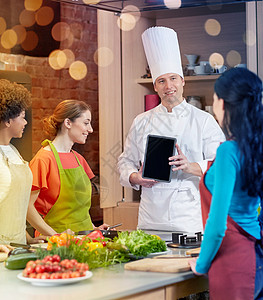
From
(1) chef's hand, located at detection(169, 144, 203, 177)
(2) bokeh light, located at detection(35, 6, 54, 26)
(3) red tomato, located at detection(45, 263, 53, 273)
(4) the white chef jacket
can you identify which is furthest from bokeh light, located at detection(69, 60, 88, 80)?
(3) red tomato, located at detection(45, 263, 53, 273)

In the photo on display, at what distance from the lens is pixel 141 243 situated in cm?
241

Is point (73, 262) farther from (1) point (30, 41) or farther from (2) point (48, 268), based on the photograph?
(1) point (30, 41)

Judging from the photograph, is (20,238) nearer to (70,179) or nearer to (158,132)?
(70,179)

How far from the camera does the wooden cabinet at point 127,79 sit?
450 cm

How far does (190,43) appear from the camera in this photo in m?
4.74

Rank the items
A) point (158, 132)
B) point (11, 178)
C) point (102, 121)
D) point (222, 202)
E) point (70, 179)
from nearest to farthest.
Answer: point (222, 202) → point (11, 178) → point (70, 179) → point (158, 132) → point (102, 121)

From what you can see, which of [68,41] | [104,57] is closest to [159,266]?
[104,57]

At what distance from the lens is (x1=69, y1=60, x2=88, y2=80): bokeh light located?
5719 millimetres

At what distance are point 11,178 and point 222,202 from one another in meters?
1.17

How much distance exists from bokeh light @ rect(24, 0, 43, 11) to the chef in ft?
6.11

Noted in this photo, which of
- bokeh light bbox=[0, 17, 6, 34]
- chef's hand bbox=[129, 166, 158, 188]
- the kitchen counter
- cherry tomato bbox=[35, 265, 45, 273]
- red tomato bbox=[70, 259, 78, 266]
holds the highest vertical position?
bokeh light bbox=[0, 17, 6, 34]

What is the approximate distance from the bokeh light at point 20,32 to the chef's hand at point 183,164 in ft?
7.81

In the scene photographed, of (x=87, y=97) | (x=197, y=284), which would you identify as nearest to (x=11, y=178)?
(x=197, y=284)

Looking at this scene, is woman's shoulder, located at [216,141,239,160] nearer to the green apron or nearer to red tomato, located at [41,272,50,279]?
red tomato, located at [41,272,50,279]
